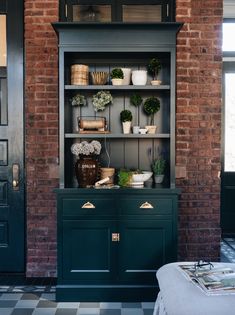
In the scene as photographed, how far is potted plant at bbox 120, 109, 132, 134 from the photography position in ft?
14.9

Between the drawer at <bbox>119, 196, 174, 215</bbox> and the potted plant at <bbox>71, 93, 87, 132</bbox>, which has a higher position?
the potted plant at <bbox>71, 93, 87, 132</bbox>

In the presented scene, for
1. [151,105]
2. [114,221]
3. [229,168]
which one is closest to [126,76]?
[151,105]

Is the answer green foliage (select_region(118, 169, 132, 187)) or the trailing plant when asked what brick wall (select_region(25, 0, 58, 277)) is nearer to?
green foliage (select_region(118, 169, 132, 187))

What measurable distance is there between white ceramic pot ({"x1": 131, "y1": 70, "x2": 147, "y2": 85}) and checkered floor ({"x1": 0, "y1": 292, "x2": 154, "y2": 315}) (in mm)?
→ 2003

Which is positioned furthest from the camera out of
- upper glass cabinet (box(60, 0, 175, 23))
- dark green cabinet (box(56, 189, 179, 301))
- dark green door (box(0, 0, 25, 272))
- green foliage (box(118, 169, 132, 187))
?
dark green door (box(0, 0, 25, 272))

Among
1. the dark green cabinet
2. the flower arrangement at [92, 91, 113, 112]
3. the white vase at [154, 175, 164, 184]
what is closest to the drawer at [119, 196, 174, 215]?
the dark green cabinet

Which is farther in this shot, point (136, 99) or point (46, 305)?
point (136, 99)

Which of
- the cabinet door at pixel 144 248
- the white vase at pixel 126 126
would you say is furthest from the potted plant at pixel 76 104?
the cabinet door at pixel 144 248

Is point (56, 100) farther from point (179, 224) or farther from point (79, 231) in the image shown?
point (179, 224)

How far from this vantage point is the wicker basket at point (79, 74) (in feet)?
14.6

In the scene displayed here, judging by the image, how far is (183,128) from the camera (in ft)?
15.6

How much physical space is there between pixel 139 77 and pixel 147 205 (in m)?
1.19

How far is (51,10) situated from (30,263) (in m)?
2.51

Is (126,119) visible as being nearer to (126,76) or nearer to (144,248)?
(126,76)
